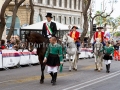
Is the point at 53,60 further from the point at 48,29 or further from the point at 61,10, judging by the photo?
the point at 61,10

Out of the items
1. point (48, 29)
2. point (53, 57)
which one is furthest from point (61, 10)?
point (53, 57)

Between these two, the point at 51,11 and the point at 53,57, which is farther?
the point at 51,11

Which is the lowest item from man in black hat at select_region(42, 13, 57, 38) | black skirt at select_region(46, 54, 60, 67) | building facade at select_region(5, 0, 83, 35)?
black skirt at select_region(46, 54, 60, 67)

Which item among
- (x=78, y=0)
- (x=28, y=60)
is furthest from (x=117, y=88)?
(x=78, y=0)

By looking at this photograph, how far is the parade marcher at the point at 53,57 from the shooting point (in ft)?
46.9

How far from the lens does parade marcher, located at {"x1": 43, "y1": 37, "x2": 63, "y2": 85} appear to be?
1428 cm

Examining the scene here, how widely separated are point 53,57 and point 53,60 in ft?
0.37

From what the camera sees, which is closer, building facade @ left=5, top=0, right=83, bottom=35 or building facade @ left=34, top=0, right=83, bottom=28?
building facade @ left=5, top=0, right=83, bottom=35

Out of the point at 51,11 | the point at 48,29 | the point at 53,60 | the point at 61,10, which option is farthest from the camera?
the point at 61,10

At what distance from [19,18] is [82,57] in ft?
76.3

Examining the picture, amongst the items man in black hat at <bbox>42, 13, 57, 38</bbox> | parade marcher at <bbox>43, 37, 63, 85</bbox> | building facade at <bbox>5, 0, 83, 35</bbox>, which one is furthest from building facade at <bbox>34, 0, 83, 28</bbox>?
parade marcher at <bbox>43, 37, 63, 85</bbox>

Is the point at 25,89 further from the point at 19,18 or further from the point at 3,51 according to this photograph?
the point at 19,18

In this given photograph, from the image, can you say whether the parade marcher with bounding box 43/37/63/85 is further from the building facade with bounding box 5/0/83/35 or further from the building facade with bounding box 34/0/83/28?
the building facade with bounding box 34/0/83/28

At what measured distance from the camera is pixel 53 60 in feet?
47.0
